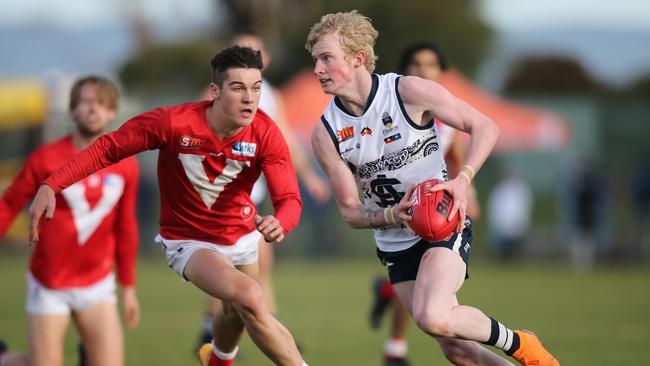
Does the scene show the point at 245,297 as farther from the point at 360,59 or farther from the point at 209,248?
the point at 360,59

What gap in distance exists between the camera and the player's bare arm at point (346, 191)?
19.2 ft

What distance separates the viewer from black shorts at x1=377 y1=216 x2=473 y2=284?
237 inches

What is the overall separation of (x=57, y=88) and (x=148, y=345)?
496 inches

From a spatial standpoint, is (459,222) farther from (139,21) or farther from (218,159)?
(139,21)

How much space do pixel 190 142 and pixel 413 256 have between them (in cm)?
147

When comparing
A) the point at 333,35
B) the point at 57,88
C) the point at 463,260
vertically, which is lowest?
the point at 57,88

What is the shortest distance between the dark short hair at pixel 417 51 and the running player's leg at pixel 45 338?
3.32 metres

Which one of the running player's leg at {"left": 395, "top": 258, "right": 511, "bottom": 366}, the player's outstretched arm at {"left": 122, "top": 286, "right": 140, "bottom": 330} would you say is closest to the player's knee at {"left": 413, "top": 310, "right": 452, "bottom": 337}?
the running player's leg at {"left": 395, "top": 258, "right": 511, "bottom": 366}

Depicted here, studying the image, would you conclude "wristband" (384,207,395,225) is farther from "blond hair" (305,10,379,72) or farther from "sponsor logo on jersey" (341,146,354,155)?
"blond hair" (305,10,379,72)

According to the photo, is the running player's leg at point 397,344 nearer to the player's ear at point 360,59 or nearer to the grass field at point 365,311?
the grass field at point 365,311

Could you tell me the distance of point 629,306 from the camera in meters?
14.1

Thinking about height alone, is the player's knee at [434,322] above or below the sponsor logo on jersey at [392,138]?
below

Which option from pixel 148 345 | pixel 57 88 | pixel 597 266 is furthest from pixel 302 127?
pixel 148 345

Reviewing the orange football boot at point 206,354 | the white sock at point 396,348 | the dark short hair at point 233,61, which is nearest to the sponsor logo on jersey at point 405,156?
the dark short hair at point 233,61
